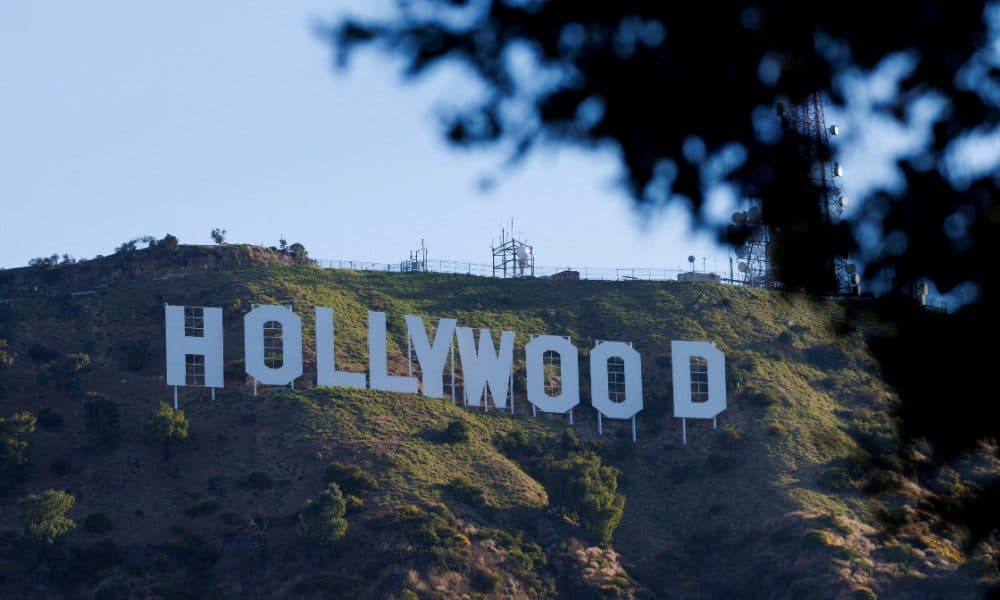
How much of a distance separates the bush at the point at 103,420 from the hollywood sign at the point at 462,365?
3.55 metres

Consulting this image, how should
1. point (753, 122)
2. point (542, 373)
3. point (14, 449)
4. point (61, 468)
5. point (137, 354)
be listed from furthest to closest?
point (137, 354) < point (542, 373) < point (61, 468) < point (14, 449) < point (753, 122)

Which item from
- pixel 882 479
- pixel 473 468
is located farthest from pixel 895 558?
pixel 882 479

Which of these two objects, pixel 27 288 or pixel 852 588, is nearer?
pixel 852 588

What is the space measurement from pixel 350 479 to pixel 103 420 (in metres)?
13.8

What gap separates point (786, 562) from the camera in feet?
209

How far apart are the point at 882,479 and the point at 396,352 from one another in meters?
74.2

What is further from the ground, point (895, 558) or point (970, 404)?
point (970, 404)

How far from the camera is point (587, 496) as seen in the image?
67.4m

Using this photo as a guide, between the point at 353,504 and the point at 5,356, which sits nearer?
the point at 353,504

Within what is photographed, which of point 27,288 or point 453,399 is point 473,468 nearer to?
point 453,399

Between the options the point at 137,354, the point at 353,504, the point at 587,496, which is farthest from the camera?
the point at 137,354

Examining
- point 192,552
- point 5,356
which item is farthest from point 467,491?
point 5,356

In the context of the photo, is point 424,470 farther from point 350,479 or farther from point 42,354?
point 42,354

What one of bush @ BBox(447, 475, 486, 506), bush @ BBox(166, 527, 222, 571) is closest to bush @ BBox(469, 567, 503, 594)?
bush @ BBox(447, 475, 486, 506)
